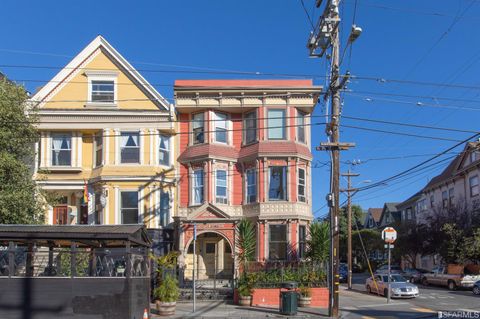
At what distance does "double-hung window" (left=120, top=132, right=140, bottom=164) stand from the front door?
14.3 feet

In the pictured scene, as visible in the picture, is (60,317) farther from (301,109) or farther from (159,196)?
(301,109)

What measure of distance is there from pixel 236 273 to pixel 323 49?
12297 millimetres

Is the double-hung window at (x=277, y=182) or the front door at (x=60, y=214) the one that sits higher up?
the double-hung window at (x=277, y=182)

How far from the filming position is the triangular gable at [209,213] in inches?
1182

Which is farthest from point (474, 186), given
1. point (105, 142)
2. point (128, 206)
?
point (105, 142)

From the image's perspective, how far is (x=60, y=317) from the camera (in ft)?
54.2

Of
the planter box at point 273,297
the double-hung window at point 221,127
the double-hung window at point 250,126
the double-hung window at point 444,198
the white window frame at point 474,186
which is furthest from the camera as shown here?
the double-hung window at point 444,198

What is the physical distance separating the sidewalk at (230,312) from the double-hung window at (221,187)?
7565 mm

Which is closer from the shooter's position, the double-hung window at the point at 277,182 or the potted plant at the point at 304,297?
the potted plant at the point at 304,297

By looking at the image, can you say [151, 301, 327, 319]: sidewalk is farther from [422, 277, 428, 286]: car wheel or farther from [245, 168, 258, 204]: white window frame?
[422, 277, 428, 286]: car wheel

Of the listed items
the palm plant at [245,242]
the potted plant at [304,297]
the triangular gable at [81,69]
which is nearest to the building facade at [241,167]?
the triangular gable at [81,69]

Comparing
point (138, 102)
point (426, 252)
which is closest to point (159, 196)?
point (138, 102)

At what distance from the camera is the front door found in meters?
31.3

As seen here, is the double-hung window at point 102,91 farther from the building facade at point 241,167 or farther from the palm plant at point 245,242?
the palm plant at point 245,242
